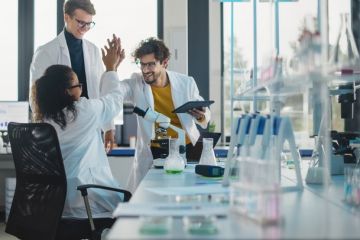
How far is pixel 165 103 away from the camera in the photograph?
10.2 ft

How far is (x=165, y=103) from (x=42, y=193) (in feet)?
3.51

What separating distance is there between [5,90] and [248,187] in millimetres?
4446

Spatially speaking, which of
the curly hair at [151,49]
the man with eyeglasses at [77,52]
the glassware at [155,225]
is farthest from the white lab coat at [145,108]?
the glassware at [155,225]

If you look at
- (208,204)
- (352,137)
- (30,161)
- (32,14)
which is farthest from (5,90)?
(208,204)

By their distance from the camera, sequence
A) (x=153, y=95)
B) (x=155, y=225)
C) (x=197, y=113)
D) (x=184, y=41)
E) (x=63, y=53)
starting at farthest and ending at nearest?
(x=184, y=41) → (x=63, y=53) → (x=153, y=95) → (x=197, y=113) → (x=155, y=225)

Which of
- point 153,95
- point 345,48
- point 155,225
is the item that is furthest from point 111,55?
point 155,225

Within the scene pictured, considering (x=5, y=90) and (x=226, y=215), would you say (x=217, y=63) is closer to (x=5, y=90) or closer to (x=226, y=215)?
(x=5, y=90)

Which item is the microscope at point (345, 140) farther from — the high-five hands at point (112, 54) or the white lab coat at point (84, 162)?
the high-five hands at point (112, 54)

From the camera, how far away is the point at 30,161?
2289 mm

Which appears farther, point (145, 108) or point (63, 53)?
point (63, 53)

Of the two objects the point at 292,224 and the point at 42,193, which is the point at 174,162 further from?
the point at 292,224

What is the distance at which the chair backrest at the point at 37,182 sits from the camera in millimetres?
2164

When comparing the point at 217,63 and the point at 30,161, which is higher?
the point at 217,63

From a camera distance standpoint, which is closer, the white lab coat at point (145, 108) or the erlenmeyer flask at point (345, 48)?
the erlenmeyer flask at point (345, 48)
